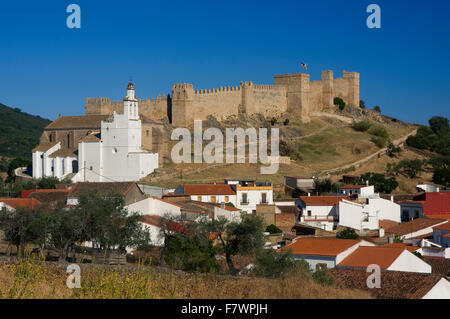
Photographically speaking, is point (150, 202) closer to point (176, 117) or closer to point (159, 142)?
point (159, 142)

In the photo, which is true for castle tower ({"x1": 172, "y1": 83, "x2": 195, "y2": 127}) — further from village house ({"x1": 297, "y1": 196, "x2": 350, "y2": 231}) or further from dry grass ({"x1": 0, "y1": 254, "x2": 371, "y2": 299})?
dry grass ({"x1": 0, "y1": 254, "x2": 371, "y2": 299})

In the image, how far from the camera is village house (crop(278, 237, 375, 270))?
658 inches

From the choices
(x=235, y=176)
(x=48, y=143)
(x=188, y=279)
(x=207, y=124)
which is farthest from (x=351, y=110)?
(x=188, y=279)

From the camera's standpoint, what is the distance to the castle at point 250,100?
44.8 metres

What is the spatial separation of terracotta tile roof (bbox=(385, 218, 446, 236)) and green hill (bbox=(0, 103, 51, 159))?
167 ft

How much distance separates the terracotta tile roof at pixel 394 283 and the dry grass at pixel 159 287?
3.37 meters

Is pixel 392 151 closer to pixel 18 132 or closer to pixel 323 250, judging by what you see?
pixel 323 250

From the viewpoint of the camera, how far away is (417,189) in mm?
38094

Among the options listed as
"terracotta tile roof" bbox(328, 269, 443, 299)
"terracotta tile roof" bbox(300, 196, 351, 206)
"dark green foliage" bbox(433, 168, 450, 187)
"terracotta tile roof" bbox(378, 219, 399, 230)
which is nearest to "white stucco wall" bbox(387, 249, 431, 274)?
"terracotta tile roof" bbox(328, 269, 443, 299)

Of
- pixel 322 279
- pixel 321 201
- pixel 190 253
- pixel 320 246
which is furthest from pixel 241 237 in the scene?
pixel 321 201

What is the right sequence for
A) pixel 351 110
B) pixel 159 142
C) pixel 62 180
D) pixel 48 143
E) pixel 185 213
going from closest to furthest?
pixel 185 213, pixel 62 180, pixel 159 142, pixel 48 143, pixel 351 110

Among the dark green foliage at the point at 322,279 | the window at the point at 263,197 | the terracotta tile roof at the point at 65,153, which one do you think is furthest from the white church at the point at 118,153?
the dark green foliage at the point at 322,279

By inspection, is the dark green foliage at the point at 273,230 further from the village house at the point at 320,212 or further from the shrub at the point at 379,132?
the shrub at the point at 379,132

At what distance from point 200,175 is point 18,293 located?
30846 mm
